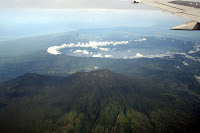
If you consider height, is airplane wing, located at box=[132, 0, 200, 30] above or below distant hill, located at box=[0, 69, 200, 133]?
above

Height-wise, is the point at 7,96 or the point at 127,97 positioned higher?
the point at 7,96

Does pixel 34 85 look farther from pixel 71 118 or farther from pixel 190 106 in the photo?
pixel 190 106

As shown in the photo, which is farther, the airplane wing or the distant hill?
the distant hill

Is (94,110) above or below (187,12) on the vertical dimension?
below

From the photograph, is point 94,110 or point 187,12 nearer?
point 187,12

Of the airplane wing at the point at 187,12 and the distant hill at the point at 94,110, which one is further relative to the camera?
the distant hill at the point at 94,110

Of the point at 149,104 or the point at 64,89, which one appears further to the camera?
the point at 64,89

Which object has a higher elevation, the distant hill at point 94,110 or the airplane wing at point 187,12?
the airplane wing at point 187,12

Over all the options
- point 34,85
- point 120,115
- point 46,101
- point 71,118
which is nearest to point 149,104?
point 120,115
